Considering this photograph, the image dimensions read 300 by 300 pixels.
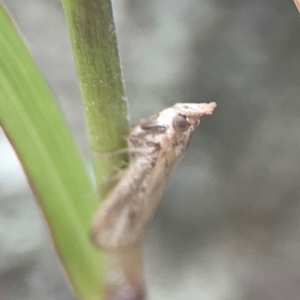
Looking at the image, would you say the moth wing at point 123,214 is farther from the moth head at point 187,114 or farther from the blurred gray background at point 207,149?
the blurred gray background at point 207,149

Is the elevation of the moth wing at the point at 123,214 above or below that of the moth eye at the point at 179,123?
below

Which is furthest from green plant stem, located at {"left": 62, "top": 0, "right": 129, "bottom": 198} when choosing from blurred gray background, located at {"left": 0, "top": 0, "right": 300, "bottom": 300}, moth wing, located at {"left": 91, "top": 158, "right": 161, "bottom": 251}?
blurred gray background, located at {"left": 0, "top": 0, "right": 300, "bottom": 300}

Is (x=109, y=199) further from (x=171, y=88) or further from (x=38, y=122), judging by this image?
(x=171, y=88)

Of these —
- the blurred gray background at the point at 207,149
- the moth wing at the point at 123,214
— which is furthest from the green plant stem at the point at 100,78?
the blurred gray background at the point at 207,149

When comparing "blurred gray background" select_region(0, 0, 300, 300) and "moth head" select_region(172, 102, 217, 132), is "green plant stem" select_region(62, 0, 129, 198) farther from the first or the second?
"blurred gray background" select_region(0, 0, 300, 300)

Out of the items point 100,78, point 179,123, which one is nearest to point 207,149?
point 179,123

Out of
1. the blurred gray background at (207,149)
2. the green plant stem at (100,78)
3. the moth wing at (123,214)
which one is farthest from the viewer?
the blurred gray background at (207,149)

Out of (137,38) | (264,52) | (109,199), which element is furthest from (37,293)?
(264,52)
